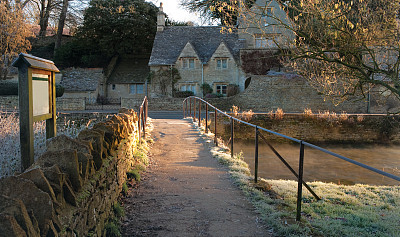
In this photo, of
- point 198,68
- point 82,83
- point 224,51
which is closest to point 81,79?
point 82,83

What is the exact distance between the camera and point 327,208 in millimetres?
5129

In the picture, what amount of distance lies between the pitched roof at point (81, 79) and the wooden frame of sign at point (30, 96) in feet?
99.9

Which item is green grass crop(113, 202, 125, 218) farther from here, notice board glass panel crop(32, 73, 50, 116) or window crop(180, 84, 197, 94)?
window crop(180, 84, 197, 94)

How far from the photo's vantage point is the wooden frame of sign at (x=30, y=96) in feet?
11.6

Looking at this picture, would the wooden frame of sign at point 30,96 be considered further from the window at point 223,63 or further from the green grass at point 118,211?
the window at point 223,63

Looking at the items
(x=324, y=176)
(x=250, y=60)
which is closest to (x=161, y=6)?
(x=250, y=60)

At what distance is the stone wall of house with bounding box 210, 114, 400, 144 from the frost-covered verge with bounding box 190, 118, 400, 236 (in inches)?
518

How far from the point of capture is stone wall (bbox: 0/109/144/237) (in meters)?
1.87

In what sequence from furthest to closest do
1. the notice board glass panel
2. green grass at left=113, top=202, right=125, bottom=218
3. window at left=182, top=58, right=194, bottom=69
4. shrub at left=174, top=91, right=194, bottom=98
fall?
window at left=182, top=58, right=194, bottom=69 < shrub at left=174, top=91, right=194, bottom=98 < green grass at left=113, top=202, right=125, bottom=218 < the notice board glass panel

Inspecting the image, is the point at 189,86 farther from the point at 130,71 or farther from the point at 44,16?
the point at 44,16

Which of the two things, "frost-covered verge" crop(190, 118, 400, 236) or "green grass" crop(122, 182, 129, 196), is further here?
"green grass" crop(122, 182, 129, 196)

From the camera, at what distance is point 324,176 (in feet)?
37.7

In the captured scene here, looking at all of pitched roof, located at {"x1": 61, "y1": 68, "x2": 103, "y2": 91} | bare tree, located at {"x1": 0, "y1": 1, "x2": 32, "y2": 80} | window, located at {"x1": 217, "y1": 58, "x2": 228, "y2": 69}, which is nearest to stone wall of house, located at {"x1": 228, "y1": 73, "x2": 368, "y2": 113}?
window, located at {"x1": 217, "y1": 58, "x2": 228, "y2": 69}

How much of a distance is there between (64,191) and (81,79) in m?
34.2
